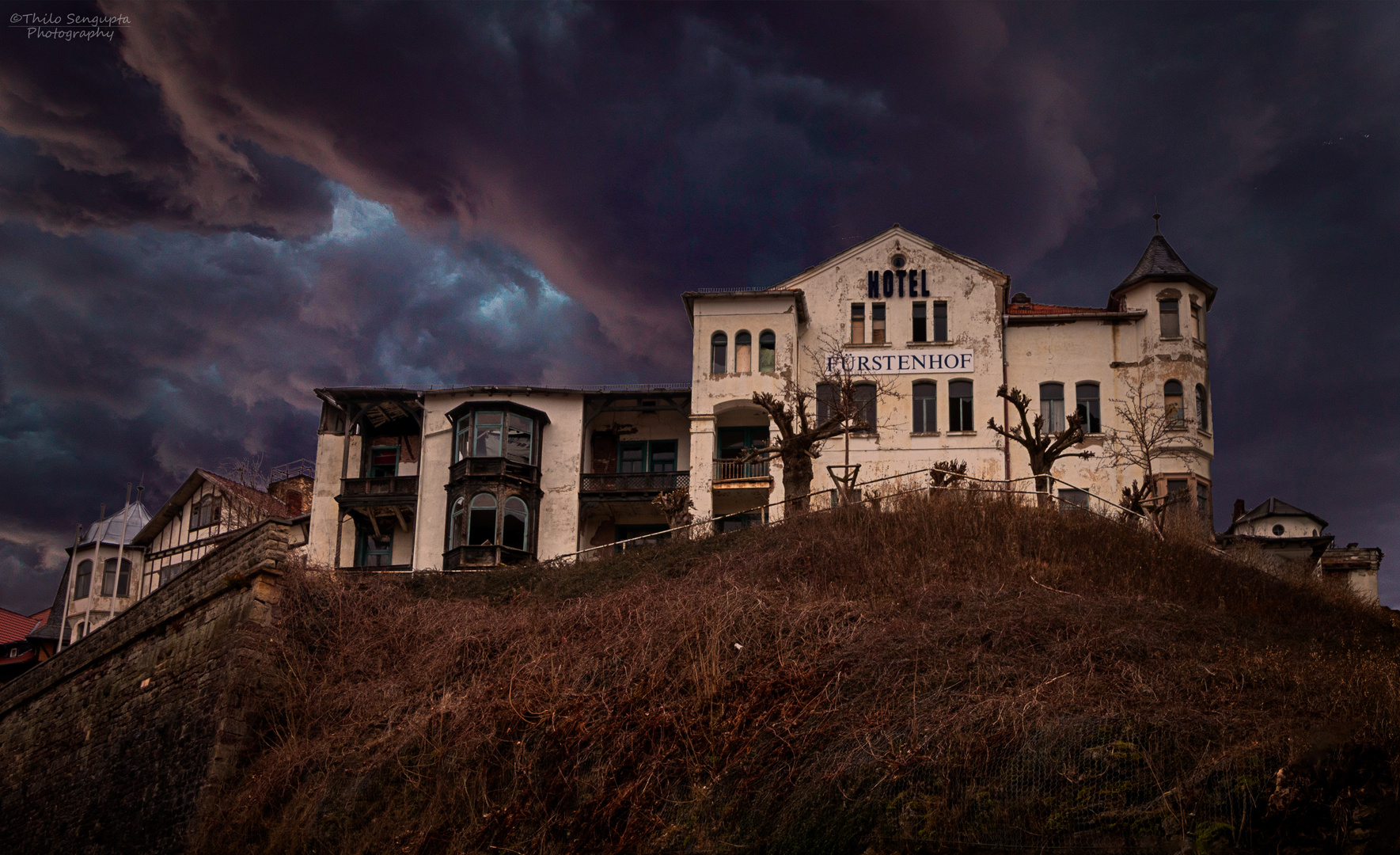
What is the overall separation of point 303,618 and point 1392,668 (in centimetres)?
1727

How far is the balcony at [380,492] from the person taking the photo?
3938 centimetres

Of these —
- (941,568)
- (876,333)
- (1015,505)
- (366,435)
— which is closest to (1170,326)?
(876,333)

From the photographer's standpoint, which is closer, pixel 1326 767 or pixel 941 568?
pixel 1326 767

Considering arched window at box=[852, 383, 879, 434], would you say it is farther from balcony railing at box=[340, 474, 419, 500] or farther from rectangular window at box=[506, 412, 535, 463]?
balcony railing at box=[340, 474, 419, 500]

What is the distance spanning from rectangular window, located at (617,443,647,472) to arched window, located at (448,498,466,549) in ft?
19.4

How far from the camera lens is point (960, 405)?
37.5 meters

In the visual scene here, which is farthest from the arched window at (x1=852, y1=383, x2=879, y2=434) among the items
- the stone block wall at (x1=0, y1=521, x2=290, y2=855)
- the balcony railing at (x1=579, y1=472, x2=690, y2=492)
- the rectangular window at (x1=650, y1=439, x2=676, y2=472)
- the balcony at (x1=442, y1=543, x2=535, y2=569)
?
the stone block wall at (x1=0, y1=521, x2=290, y2=855)

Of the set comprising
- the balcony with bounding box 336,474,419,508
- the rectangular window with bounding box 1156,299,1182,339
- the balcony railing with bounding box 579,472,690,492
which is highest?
the rectangular window with bounding box 1156,299,1182,339

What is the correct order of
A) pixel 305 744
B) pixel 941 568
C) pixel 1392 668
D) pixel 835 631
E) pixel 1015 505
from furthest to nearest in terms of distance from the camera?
pixel 1015 505, pixel 941 568, pixel 305 744, pixel 835 631, pixel 1392 668

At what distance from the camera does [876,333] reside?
38.7 meters

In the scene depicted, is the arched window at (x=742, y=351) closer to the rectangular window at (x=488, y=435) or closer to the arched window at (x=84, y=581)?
the rectangular window at (x=488, y=435)

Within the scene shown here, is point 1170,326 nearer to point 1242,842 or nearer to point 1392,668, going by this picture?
point 1392,668

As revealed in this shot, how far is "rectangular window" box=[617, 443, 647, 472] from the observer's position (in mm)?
41500

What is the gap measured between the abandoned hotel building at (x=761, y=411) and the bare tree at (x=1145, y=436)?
15 cm
